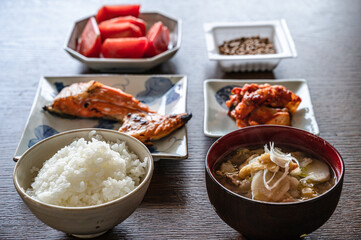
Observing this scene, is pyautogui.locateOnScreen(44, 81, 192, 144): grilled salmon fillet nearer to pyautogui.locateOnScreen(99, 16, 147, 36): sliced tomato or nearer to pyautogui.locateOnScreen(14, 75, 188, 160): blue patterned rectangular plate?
pyautogui.locateOnScreen(14, 75, 188, 160): blue patterned rectangular plate

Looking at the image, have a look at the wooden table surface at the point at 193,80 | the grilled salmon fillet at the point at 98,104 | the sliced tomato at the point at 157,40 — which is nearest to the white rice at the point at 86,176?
the wooden table surface at the point at 193,80

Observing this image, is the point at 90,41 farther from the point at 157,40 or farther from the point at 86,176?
the point at 86,176

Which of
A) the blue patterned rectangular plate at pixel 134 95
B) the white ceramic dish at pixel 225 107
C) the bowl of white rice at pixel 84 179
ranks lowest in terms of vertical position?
the white ceramic dish at pixel 225 107

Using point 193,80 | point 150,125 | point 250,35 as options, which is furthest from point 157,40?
point 150,125

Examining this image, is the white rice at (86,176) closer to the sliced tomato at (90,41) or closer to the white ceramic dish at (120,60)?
the white ceramic dish at (120,60)

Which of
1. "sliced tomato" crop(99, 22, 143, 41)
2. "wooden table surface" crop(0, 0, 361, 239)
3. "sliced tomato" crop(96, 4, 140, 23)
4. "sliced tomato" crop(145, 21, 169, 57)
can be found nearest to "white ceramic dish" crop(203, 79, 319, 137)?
"wooden table surface" crop(0, 0, 361, 239)

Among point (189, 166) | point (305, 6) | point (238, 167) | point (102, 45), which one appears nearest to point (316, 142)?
point (238, 167)
